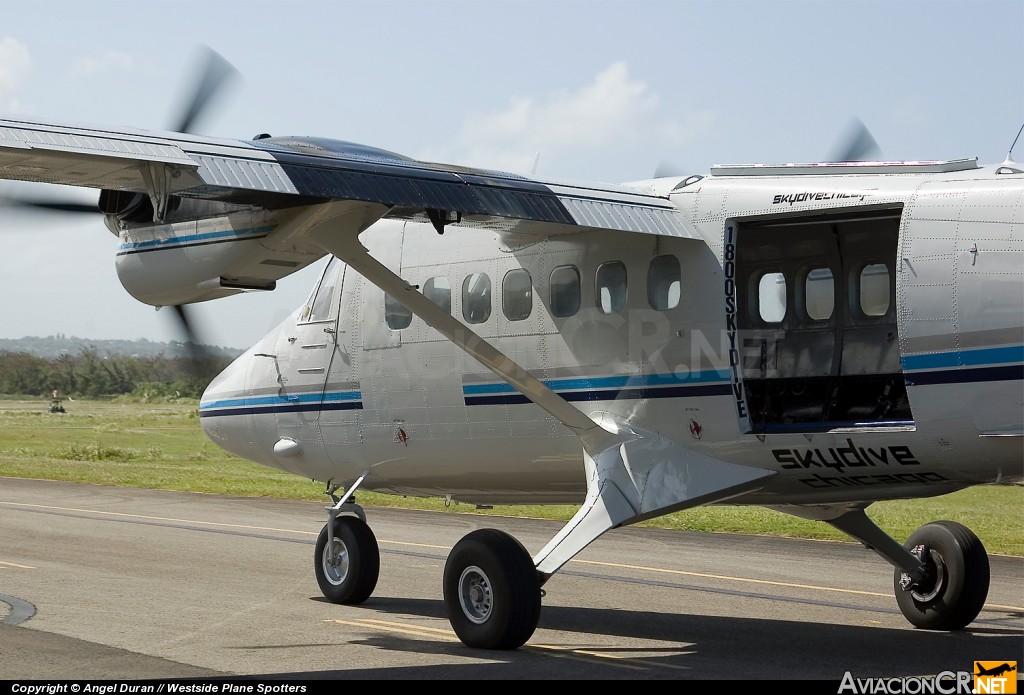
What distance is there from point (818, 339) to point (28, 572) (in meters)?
10.7

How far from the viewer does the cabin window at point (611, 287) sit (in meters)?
11.0

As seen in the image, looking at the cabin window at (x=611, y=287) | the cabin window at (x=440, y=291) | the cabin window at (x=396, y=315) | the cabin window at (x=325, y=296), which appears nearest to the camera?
the cabin window at (x=611, y=287)

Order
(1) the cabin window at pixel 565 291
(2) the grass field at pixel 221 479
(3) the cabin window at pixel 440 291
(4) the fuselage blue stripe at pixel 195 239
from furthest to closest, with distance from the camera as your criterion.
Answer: (2) the grass field at pixel 221 479
(3) the cabin window at pixel 440 291
(1) the cabin window at pixel 565 291
(4) the fuselage blue stripe at pixel 195 239

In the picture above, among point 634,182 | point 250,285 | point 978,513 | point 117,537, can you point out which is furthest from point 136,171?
point 978,513

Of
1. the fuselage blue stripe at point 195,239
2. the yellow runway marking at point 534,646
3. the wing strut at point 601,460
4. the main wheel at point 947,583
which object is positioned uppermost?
the fuselage blue stripe at point 195,239

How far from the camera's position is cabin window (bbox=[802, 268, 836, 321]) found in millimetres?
10602

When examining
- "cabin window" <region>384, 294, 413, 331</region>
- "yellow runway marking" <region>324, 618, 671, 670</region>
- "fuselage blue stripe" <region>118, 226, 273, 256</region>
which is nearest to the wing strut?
"fuselage blue stripe" <region>118, 226, 273, 256</region>

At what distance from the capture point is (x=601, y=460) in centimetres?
1077

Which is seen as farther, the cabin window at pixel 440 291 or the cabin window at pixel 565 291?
the cabin window at pixel 440 291

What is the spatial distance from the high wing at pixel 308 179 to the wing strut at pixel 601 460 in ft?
1.73

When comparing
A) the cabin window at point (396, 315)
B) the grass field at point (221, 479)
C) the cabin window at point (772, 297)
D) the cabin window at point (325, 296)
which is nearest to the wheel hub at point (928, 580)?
the cabin window at point (772, 297)

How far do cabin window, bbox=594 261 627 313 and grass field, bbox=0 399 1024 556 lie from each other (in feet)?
34.9

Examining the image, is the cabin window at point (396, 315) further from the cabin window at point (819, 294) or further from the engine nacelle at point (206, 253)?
the cabin window at point (819, 294)

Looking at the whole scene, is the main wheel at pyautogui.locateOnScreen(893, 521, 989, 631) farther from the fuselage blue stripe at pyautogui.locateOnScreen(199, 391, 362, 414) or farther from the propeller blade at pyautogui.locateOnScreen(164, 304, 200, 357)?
the propeller blade at pyautogui.locateOnScreen(164, 304, 200, 357)
